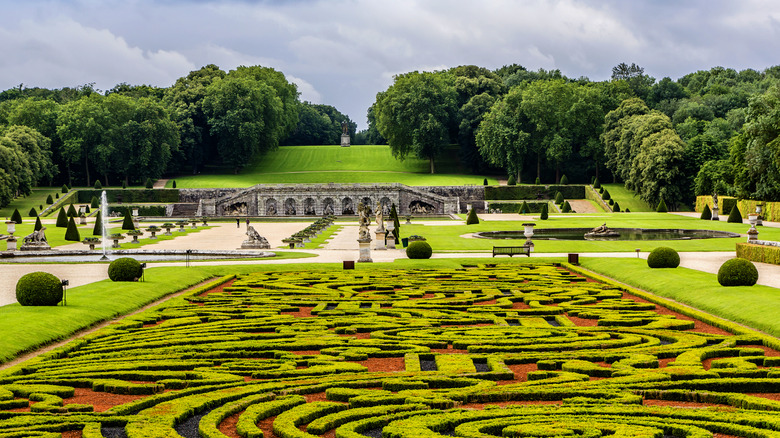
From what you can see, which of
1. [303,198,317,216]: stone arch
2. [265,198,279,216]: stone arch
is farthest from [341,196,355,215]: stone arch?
[265,198,279,216]: stone arch

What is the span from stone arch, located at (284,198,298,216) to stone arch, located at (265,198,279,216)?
1.07 meters

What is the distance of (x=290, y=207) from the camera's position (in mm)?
87812

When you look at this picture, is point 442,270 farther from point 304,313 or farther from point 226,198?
point 226,198

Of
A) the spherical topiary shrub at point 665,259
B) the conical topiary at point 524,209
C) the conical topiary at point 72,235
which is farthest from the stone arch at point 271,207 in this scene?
the spherical topiary shrub at point 665,259

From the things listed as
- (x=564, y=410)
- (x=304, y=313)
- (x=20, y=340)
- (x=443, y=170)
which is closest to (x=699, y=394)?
(x=564, y=410)

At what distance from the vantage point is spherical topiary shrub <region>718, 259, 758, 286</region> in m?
24.1

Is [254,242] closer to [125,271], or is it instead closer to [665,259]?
[125,271]

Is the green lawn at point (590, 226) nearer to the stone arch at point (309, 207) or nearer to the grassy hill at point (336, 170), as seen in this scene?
the stone arch at point (309, 207)

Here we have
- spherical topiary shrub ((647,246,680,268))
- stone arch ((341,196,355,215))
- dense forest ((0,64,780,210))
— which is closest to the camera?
spherical topiary shrub ((647,246,680,268))

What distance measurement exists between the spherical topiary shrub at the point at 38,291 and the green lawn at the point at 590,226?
22.6 m

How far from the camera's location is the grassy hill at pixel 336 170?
323 feet

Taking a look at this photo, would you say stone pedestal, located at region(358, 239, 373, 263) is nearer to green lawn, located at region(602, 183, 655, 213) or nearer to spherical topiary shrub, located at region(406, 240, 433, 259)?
spherical topiary shrub, located at region(406, 240, 433, 259)

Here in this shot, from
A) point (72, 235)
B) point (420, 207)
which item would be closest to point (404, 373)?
point (72, 235)

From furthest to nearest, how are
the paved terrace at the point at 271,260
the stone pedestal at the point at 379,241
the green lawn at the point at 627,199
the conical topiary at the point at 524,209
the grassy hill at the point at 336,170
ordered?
the grassy hill at the point at 336,170 < the green lawn at the point at 627,199 < the conical topiary at the point at 524,209 < the stone pedestal at the point at 379,241 < the paved terrace at the point at 271,260
